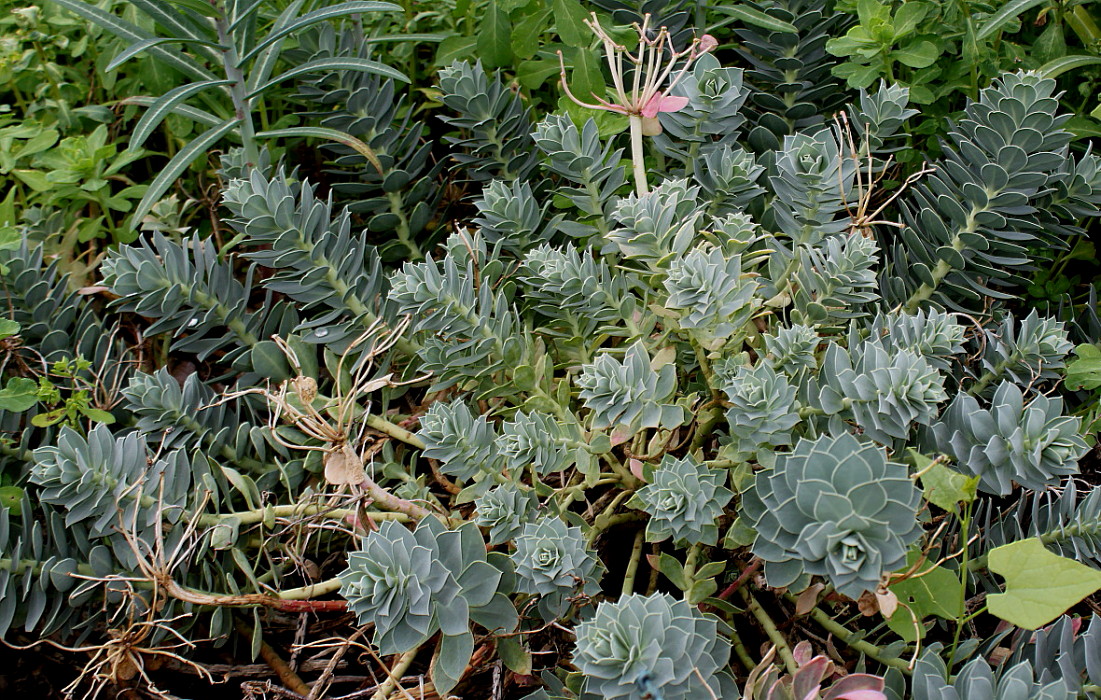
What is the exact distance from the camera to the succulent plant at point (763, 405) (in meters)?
1.03

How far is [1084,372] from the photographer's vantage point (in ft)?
4.39

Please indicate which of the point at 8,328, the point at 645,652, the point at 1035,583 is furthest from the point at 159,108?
the point at 1035,583

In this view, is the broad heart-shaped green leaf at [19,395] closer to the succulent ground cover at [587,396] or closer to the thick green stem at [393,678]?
the succulent ground cover at [587,396]

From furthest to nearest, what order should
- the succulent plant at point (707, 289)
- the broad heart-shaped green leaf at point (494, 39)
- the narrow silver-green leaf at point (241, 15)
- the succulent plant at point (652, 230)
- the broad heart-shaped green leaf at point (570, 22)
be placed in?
the broad heart-shaped green leaf at point (494, 39) → the broad heart-shaped green leaf at point (570, 22) → the narrow silver-green leaf at point (241, 15) → the succulent plant at point (652, 230) → the succulent plant at point (707, 289)

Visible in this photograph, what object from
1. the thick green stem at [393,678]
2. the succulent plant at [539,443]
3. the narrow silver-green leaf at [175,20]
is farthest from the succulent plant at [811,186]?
the narrow silver-green leaf at [175,20]

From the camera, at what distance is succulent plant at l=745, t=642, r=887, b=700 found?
96 centimetres

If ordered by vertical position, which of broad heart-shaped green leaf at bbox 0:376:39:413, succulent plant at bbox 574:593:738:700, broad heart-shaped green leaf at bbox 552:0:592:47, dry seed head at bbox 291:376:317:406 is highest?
broad heart-shaped green leaf at bbox 552:0:592:47

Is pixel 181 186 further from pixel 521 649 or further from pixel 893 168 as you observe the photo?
pixel 893 168

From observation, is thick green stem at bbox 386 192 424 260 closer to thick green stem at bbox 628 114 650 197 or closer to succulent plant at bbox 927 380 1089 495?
thick green stem at bbox 628 114 650 197

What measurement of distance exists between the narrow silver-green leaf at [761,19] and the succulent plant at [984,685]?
1.12 metres

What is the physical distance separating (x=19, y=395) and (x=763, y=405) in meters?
1.17

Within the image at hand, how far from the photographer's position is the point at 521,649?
1.13m

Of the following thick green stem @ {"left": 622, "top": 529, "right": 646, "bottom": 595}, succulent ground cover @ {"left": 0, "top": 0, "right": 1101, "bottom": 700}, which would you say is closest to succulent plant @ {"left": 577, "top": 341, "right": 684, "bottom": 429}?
succulent ground cover @ {"left": 0, "top": 0, "right": 1101, "bottom": 700}

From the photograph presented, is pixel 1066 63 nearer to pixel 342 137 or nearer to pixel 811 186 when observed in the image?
pixel 811 186
